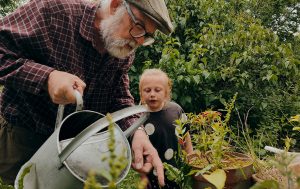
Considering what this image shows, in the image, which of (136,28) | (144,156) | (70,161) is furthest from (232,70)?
(70,161)

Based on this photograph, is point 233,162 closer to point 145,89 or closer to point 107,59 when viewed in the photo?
point 107,59

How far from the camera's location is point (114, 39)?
6.12 feet

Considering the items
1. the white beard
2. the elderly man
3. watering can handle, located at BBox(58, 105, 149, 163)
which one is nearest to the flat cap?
the elderly man

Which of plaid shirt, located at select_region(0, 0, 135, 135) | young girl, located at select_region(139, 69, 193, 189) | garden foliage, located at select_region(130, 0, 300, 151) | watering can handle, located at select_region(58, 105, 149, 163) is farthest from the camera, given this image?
garden foliage, located at select_region(130, 0, 300, 151)

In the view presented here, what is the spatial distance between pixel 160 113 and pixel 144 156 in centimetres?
150

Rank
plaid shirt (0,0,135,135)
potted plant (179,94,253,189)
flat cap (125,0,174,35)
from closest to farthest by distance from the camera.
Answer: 1. potted plant (179,94,253,189)
2. plaid shirt (0,0,135,135)
3. flat cap (125,0,174,35)

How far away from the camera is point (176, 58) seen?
434 centimetres

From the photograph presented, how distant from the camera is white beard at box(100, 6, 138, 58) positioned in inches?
73.5

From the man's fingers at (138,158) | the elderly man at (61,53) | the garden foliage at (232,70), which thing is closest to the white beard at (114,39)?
the elderly man at (61,53)

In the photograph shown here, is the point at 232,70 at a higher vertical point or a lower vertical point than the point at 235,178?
lower

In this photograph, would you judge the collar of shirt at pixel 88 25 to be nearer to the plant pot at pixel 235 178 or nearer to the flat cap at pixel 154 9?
the flat cap at pixel 154 9

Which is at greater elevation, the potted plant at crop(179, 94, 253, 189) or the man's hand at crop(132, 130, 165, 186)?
the potted plant at crop(179, 94, 253, 189)

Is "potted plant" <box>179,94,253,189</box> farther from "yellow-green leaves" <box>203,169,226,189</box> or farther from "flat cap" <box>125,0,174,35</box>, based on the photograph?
"flat cap" <box>125,0,174,35</box>

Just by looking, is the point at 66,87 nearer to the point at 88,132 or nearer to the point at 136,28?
the point at 88,132
